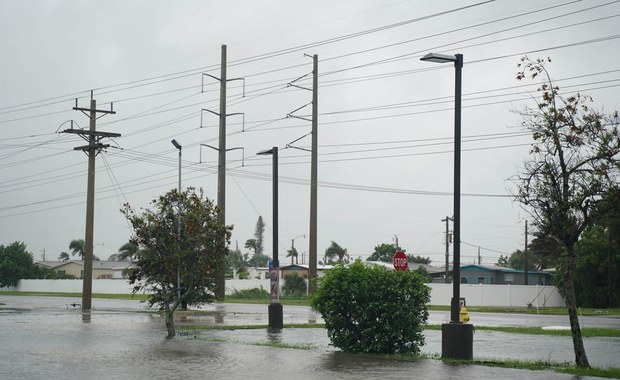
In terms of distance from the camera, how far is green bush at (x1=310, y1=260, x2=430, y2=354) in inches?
727

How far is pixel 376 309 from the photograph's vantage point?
725 inches

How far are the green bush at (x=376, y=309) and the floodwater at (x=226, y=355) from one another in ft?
2.20

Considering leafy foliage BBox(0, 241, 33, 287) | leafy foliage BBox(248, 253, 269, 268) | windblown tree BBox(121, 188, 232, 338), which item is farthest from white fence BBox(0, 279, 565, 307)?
leafy foliage BBox(248, 253, 269, 268)

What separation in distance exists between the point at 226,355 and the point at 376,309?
136 inches

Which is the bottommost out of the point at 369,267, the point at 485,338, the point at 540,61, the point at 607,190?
A: the point at 485,338

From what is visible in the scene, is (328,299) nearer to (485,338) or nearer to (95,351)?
(95,351)

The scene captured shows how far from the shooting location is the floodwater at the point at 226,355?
585 inches

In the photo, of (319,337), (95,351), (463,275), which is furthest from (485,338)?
(463,275)

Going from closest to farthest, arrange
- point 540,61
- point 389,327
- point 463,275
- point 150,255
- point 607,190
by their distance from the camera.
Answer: point 607,190
point 540,61
point 389,327
point 150,255
point 463,275

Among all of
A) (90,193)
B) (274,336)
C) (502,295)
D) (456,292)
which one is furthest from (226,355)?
(502,295)

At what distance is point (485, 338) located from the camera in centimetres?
2573

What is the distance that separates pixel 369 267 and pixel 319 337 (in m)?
6.04

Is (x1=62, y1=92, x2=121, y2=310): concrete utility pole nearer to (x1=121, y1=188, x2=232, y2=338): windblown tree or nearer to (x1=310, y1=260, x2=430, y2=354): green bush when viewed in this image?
(x1=121, y1=188, x2=232, y2=338): windblown tree

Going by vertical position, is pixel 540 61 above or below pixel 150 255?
above
